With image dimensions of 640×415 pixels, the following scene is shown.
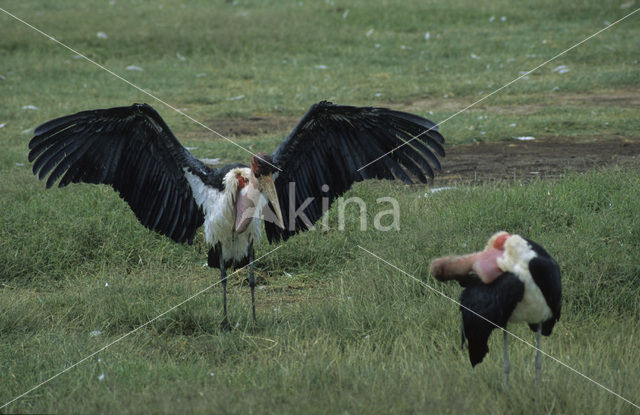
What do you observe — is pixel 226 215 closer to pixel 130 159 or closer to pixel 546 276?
pixel 130 159

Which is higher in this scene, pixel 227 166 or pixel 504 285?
pixel 227 166

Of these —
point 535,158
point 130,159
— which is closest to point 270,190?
point 130,159

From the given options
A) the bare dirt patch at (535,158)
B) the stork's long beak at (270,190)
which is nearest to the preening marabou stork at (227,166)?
the stork's long beak at (270,190)

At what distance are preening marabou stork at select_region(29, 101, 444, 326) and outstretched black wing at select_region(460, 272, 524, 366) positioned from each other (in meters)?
1.21

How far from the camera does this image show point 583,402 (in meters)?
3.00

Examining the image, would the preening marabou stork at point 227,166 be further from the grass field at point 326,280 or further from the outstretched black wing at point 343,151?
the grass field at point 326,280

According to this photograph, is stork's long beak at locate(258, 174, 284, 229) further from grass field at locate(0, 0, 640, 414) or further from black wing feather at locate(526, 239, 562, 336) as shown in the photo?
black wing feather at locate(526, 239, 562, 336)

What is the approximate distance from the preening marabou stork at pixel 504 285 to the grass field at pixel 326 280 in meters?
0.29

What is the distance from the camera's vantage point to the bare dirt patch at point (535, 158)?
6234mm

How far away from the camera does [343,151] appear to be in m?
4.35

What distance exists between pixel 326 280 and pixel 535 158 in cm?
274

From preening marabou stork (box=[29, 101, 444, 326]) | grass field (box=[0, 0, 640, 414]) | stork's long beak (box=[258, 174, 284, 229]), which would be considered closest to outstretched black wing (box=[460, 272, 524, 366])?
grass field (box=[0, 0, 640, 414])

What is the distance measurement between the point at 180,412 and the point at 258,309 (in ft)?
5.44

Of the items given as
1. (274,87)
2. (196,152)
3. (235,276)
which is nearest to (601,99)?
(274,87)
